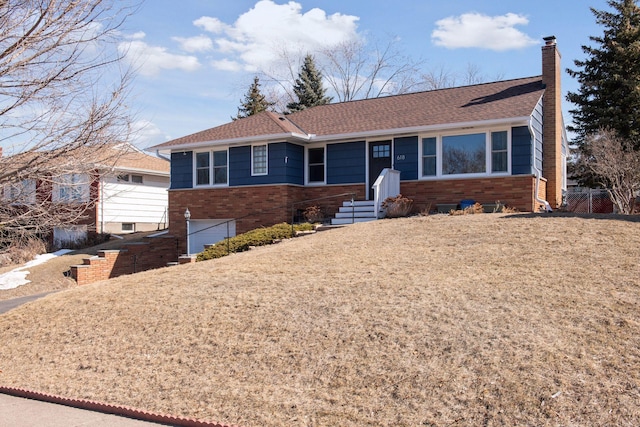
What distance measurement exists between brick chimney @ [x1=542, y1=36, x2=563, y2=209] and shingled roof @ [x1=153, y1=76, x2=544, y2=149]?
46cm

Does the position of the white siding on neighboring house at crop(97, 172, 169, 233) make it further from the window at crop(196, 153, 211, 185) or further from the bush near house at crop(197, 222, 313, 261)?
the bush near house at crop(197, 222, 313, 261)

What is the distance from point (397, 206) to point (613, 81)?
637 inches

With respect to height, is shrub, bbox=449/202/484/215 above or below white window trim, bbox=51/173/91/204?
below

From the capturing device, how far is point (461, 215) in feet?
49.9

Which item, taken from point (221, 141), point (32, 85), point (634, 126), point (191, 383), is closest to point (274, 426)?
point (191, 383)

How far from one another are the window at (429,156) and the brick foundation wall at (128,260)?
30.4 ft

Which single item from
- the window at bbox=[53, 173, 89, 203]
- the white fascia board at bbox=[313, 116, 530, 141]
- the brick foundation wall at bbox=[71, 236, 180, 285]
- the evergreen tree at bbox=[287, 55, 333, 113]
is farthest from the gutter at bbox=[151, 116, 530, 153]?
the evergreen tree at bbox=[287, 55, 333, 113]

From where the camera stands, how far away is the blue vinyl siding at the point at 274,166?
763 inches

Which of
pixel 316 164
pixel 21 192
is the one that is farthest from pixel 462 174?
pixel 21 192

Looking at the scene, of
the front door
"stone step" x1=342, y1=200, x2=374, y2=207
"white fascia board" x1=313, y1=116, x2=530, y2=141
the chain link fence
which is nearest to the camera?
"white fascia board" x1=313, y1=116, x2=530, y2=141

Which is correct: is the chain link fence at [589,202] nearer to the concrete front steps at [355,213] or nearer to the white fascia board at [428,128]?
the white fascia board at [428,128]

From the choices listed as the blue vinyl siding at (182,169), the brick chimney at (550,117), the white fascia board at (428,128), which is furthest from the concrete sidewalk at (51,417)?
the brick chimney at (550,117)

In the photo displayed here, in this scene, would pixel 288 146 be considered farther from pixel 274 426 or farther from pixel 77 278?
pixel 274 426

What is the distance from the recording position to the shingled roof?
1755cm
